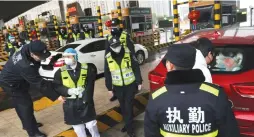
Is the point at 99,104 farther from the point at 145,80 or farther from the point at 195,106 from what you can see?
the point at 195,106

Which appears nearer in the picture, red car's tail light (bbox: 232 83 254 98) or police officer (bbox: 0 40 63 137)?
red car's tail light (bbox: 232 83 254 98)

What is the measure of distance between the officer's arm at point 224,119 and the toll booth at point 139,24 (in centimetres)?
1111

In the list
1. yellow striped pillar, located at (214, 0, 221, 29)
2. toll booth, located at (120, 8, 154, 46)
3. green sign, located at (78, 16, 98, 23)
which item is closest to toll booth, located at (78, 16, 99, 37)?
green sign, located at (78, 16, 98, 23)

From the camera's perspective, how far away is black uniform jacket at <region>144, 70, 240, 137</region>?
4.49 feet

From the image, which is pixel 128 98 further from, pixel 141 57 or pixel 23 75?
pixel 141 57

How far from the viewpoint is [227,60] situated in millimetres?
2764

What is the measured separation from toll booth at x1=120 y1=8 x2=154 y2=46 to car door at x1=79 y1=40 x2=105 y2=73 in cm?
488

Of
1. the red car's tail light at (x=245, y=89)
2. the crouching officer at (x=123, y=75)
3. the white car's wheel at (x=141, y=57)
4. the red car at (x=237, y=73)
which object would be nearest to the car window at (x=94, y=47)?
the white car's wheel at (x=141, y=57)

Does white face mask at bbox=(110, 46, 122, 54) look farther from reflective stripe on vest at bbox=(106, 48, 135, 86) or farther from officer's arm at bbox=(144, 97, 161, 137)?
officer's arm at bbox=(144, 97, 161, 137)

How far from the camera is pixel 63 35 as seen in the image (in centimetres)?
1484

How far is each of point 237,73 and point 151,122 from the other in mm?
1441

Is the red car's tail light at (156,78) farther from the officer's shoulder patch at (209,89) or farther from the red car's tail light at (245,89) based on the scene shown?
the officer's shoulder patch at (209,89)

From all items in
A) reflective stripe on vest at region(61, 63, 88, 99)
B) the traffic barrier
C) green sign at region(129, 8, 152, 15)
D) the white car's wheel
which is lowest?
the traffic barrier

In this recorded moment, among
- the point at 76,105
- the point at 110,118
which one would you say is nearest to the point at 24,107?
the point at 76,105
